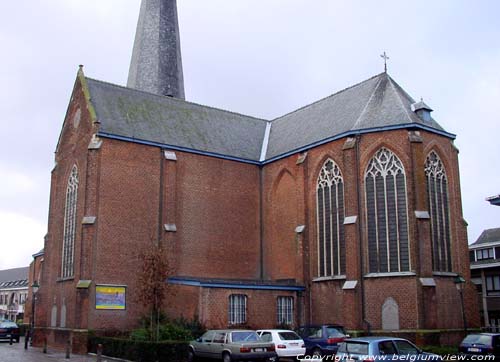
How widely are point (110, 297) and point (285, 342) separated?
35.5ft

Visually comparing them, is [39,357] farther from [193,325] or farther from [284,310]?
[284,310]

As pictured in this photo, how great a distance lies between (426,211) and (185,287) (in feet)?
41.9

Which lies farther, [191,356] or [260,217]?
[260,217]

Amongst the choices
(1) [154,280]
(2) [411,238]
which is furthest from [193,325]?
(2) [411,238]

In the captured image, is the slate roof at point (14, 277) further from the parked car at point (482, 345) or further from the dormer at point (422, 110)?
the parked car at point (482, 345)

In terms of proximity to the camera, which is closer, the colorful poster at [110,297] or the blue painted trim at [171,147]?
the colorful poster at [110,297]

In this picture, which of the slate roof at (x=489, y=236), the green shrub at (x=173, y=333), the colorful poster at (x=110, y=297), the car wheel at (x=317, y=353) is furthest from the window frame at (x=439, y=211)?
the slate roof at (x=489, y=236)

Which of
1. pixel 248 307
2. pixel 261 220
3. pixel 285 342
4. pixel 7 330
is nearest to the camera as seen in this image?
pixel 285 342

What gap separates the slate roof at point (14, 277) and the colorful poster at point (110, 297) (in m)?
67.2

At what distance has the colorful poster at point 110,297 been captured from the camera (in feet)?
94.7

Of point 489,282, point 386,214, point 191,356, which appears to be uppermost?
point 386,214

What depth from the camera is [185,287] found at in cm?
2938

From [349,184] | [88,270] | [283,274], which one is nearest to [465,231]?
[349,184]

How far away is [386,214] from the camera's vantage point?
95.3 feet
